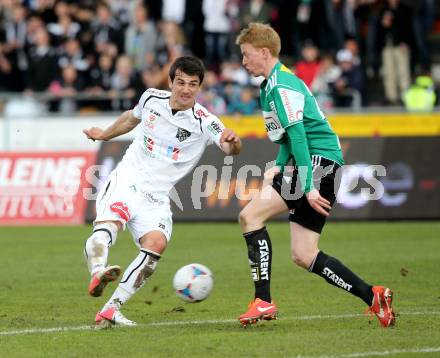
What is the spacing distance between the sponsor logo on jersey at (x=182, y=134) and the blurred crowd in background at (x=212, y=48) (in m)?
13.9

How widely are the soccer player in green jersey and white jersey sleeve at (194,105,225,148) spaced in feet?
1.54

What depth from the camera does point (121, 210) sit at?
9.11 metres

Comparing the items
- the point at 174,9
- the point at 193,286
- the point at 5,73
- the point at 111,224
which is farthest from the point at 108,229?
the point at 174,9

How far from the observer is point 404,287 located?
11688mm

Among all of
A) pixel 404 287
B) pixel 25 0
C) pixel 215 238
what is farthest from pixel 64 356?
pixel 25 0

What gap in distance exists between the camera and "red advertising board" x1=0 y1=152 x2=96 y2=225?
21359 millimetres

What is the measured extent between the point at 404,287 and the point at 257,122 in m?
11.2

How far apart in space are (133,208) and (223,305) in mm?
1857

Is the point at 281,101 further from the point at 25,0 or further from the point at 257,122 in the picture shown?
the point at 25,0

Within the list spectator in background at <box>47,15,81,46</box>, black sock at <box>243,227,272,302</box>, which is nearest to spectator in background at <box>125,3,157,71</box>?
spectator in background at <box>47,15,81,46</box>

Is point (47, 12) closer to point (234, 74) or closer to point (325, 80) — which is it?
point (234, 74)

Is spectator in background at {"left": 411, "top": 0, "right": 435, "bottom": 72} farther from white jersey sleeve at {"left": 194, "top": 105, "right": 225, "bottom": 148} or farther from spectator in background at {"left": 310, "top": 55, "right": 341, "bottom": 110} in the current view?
white jersey sleeve at {"left": 194, "top": 105, "right": 225, "bottom": 148}

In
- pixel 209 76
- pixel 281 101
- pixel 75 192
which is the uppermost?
pixel 281 101

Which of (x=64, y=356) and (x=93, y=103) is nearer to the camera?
(x=64, y=356)
